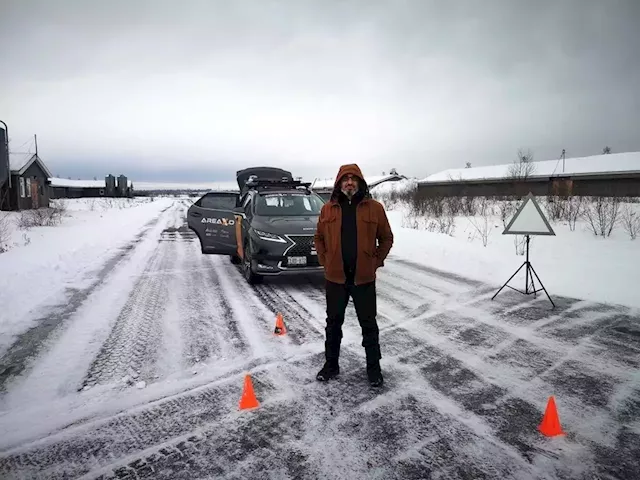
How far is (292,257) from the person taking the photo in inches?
276

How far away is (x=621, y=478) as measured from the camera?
2.35 metres

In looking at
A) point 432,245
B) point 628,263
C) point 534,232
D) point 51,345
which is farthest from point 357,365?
point 432,245

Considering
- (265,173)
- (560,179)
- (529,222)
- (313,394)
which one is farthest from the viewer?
(560,179)

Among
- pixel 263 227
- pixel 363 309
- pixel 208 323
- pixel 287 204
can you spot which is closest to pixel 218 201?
pixel 287 204

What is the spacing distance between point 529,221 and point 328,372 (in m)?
4.70

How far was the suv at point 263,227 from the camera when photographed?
701cm

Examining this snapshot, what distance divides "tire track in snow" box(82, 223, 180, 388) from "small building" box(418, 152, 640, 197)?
22.3 m

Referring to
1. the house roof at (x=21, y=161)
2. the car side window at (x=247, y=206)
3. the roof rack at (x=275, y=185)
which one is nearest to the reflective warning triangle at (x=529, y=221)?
the roof rack at (x=275, y=185)

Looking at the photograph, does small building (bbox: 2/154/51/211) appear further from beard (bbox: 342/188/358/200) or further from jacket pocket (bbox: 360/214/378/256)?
jacket pocket (bbox: 360/214/378/256)

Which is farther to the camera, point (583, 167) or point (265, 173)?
point (583, 167)

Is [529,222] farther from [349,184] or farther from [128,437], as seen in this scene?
[128,437]

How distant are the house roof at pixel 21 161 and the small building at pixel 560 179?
3112 centimetres

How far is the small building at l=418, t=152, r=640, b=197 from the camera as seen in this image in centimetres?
3098

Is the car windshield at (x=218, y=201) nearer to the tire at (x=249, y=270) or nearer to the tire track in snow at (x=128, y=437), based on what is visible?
the tire at (x=249, y=270)
